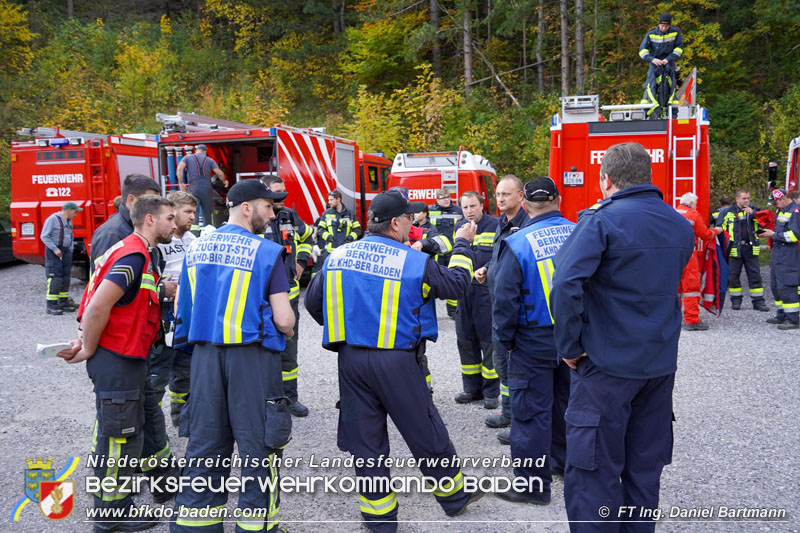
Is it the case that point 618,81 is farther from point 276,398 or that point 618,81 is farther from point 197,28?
point 276,398

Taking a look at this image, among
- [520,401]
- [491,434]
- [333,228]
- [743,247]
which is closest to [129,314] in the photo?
[520,401]

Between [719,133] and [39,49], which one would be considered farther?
[39,49]

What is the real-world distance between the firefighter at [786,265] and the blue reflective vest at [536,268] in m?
6.70

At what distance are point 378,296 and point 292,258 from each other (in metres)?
2.58

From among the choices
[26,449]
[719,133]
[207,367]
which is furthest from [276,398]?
[719,133]

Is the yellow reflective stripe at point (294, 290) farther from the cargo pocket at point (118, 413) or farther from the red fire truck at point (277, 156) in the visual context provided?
the red fire truck at point (277, 156)

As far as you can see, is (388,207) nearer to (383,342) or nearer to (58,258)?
(383,342)

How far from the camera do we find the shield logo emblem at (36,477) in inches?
165

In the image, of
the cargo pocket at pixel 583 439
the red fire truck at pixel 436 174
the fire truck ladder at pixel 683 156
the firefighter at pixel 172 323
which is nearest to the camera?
the cargo pocket at pixel 583 439

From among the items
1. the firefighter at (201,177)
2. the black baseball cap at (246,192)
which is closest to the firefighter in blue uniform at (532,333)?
the black baseball cap at (246,192)

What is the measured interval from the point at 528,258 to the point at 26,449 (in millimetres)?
4153

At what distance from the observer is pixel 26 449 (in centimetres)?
504

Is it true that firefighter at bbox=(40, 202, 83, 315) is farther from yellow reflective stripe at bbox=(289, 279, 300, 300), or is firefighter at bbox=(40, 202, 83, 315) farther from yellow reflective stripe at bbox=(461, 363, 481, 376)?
yellow reflective stripe at bbox=(461, 363, 481, 376)

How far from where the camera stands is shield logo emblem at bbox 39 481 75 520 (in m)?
4.04
